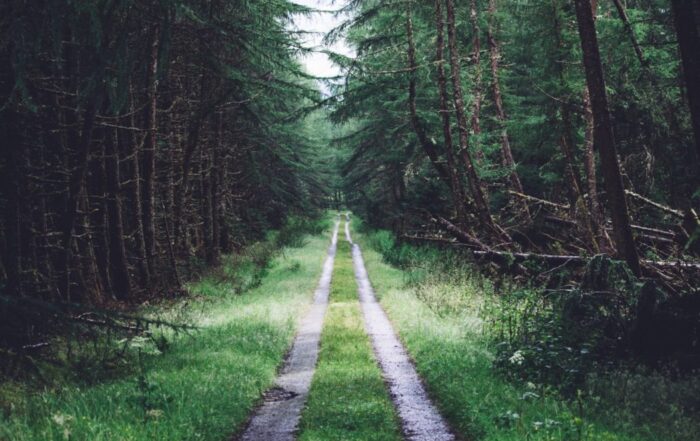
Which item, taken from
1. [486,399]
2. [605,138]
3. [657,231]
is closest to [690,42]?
[605,138]

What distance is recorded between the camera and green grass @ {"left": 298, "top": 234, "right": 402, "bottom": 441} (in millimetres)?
7234

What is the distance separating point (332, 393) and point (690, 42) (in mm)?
6937

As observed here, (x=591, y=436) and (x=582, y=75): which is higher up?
(x=582, y=75)

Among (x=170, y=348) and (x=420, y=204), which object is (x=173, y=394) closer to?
(x=170, y=348)

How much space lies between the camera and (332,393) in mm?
8969

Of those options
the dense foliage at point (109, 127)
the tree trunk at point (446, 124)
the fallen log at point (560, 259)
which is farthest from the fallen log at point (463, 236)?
the dense foliage at point (109, 127)

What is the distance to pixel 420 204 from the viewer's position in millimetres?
26250

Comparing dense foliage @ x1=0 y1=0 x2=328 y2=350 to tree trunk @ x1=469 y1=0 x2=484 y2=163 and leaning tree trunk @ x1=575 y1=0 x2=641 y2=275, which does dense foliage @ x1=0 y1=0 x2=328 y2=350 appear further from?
leaning tree trunk @ x1=575 y1=0 x2=641 y2=275

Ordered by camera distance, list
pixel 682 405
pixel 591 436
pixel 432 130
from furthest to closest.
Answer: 1. pixel 432 130
2. pixel 682 405
3. pixel 591 436

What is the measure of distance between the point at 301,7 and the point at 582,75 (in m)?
8.54

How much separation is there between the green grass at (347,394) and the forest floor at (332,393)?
0.09 feet

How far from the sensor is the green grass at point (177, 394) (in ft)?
20.6

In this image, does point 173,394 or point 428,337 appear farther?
point 428,337

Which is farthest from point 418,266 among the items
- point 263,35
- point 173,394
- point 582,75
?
point 173,394
